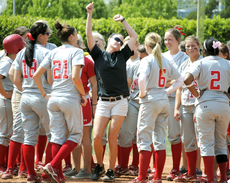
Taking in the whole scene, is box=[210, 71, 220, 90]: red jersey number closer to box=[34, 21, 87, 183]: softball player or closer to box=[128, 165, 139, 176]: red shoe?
box=[34, 21, 87, 183]: softball player

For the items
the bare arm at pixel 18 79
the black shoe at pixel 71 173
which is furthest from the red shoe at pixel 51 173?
A: the bare arm at pixel 18 79

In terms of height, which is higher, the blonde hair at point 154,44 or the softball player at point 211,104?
the blonde hair at point 154,44

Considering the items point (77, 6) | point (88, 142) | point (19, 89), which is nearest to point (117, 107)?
point (88, 142)

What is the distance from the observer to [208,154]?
4.32m

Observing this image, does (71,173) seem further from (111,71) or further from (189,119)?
(189,119)

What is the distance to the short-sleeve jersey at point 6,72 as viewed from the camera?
4906 millimetres

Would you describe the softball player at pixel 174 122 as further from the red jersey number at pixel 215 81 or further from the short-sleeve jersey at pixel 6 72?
the short-sleeve jersey at pixel 6 72

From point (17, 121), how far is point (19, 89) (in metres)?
0.50

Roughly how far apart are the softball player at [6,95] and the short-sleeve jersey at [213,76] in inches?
108

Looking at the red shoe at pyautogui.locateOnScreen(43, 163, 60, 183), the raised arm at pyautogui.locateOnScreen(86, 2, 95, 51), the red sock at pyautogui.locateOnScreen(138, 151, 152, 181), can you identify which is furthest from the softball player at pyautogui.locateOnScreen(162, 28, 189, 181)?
the red shoe at pyautogui.locateOnScreen(43, 163, 60, 183)

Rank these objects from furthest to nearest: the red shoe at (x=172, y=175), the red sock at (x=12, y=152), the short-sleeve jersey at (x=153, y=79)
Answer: the red shoe at (x=172, y=175), the red sock at (x=12, y=152), the short-sleeve jersey at (x=153, y=79)

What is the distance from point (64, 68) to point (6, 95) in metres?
1.35

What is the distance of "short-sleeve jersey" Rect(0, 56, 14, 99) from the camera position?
4.91 metres

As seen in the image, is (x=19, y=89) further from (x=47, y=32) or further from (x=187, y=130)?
(x=187, y=130)
